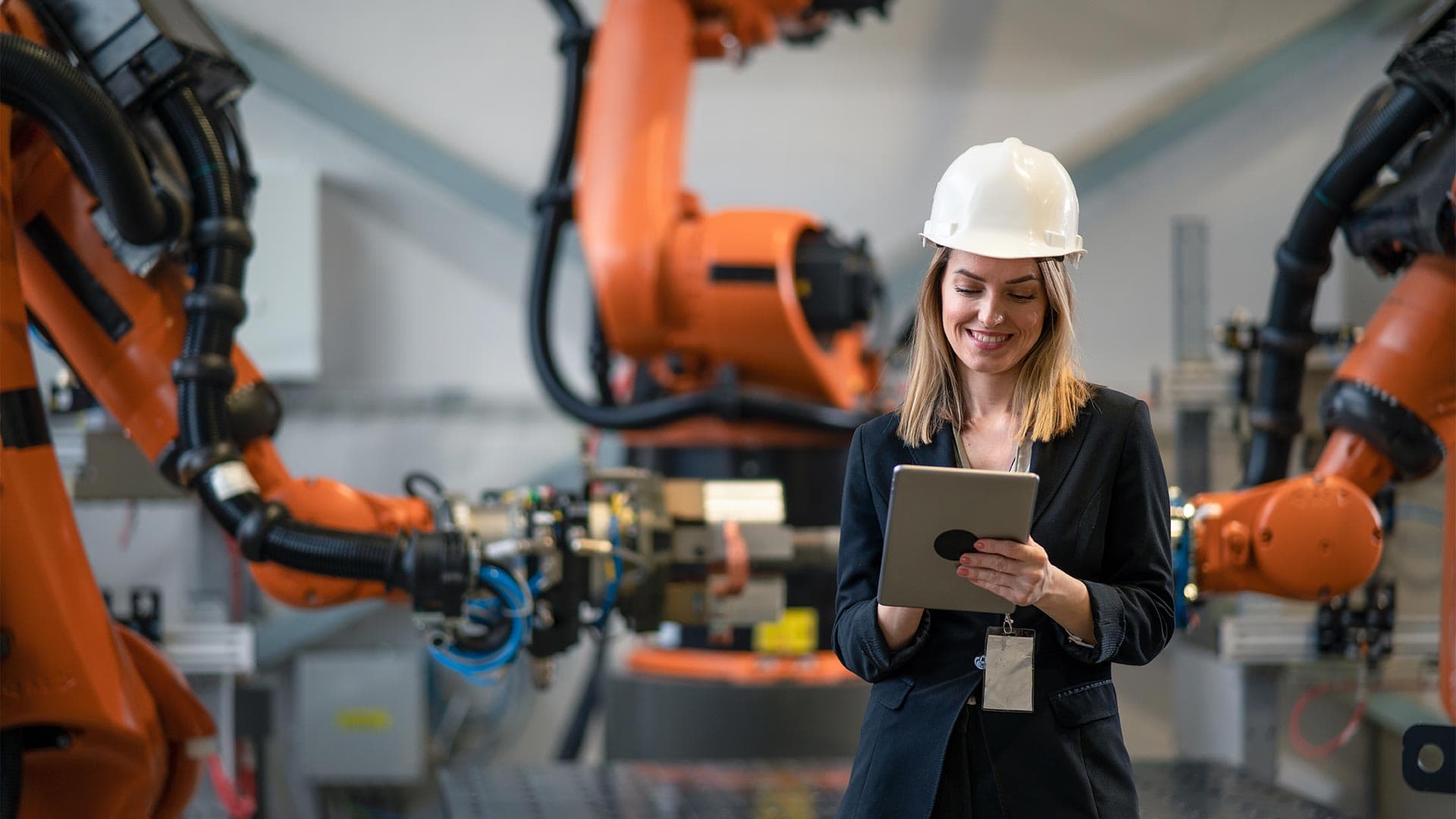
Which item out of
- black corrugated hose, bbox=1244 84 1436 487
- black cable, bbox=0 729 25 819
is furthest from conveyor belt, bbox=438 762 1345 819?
black cable, bbox=0 729 25 819

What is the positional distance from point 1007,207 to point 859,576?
44 cm

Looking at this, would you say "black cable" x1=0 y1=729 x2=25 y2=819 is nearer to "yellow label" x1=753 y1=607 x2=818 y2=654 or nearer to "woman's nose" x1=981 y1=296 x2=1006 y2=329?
"woman's nose" x1=981 y1=296 x2=1006 y2=329

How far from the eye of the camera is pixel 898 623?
139cm

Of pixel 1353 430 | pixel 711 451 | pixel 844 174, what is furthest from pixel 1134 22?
pixel 1353 430

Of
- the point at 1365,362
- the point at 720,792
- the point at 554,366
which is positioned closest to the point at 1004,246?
Answer: the point at 1365,362

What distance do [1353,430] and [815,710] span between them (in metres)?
1.67

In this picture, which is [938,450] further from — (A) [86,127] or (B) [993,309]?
(A) [86,127]

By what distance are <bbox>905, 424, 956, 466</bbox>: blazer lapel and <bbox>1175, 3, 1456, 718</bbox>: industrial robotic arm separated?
1343mm

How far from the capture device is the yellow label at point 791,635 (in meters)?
3.84

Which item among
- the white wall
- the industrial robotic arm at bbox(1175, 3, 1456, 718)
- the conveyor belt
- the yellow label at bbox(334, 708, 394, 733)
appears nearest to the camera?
the industrial robotic arm at bbox(1175, 3, 1456, 718)

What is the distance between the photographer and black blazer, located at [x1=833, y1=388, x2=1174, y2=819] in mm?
1363

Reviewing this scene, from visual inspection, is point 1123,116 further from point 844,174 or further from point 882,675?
point 882,675

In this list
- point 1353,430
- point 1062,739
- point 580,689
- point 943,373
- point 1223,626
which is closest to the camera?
point 1062,739

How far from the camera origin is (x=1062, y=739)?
137cm
